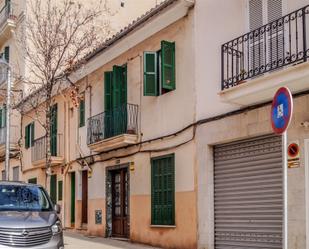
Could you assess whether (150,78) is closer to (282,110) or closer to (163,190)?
(163,190)

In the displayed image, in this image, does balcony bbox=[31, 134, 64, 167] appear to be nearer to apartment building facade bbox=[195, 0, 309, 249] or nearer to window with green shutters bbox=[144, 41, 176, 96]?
window with green shutters bbox=[144, 41, 176, 96]

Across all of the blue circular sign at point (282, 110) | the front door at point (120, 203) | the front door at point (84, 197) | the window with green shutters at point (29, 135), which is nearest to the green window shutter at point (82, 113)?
the front door at point (84, 197)

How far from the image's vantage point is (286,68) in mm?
10562

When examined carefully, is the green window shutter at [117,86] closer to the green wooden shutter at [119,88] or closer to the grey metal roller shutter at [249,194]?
the green wooden shutter at [119,88]

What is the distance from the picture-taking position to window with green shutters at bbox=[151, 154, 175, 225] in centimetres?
1515

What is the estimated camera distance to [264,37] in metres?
12.0

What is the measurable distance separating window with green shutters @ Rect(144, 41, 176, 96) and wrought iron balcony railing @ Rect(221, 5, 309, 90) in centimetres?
249

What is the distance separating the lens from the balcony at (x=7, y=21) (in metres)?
29.9

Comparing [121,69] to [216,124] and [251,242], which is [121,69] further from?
[251,242]

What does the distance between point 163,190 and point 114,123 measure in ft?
10.3

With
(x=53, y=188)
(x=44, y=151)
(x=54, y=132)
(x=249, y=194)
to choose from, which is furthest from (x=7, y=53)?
(x=249, y=194)

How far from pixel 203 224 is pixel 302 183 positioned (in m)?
3.51

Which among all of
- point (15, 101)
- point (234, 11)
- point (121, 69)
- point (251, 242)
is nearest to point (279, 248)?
point (251, 242)

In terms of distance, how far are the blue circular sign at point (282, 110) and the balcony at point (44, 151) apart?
16.0 meters
